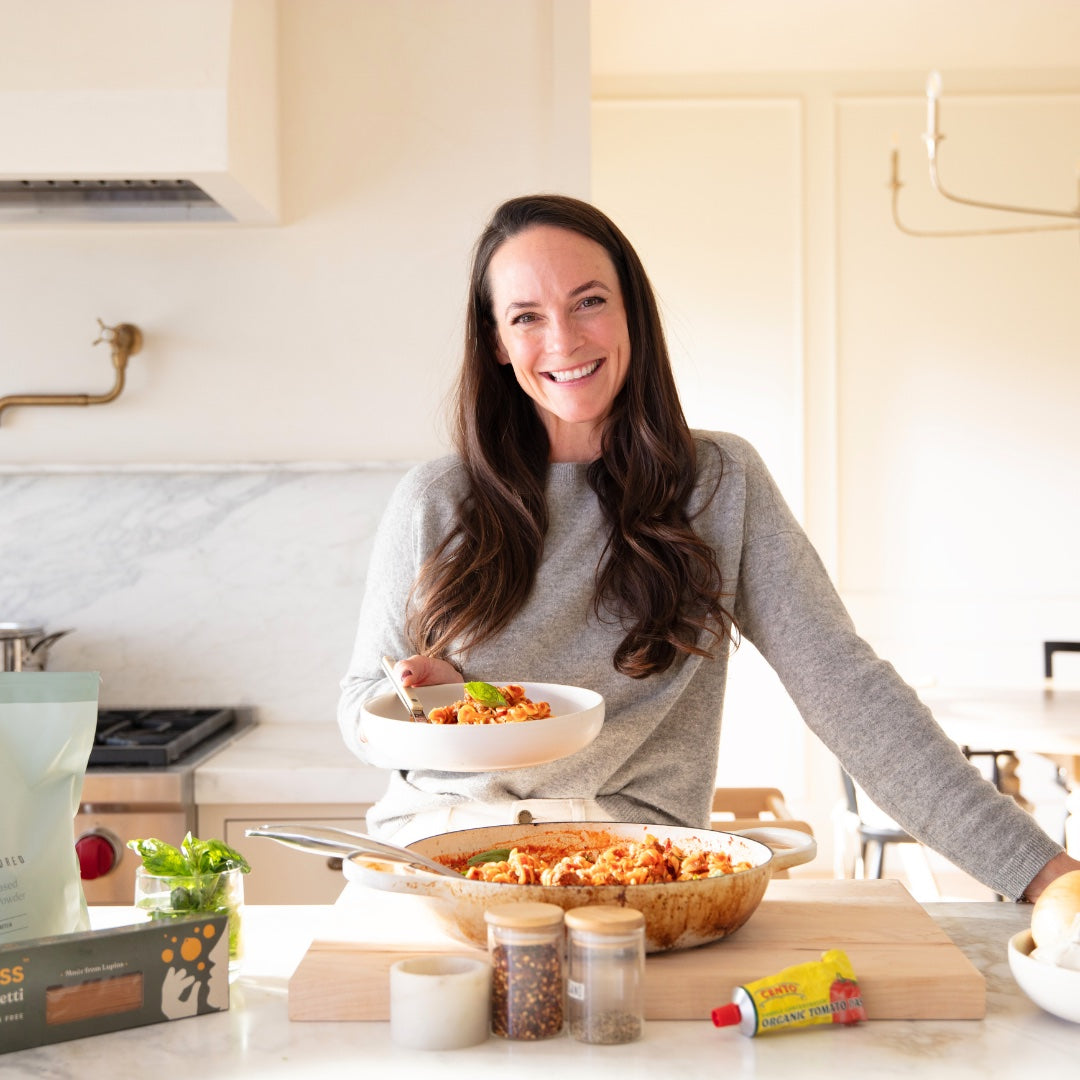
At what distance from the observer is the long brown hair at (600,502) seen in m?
1.69

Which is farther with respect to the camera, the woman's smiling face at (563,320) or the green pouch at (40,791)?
the woman's smiling face at (563,320)

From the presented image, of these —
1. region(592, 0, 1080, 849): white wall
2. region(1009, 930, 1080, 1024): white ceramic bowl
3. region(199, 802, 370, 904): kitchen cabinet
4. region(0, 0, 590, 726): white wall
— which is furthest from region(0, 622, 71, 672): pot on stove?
region(592, 0, 1080, 849): white wall

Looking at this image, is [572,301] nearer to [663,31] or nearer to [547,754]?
[547,754]

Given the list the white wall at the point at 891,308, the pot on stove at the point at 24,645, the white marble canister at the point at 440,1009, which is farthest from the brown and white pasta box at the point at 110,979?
the white wall at the point at 891,308

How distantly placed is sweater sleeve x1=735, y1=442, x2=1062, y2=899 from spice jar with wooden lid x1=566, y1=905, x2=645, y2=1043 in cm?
57

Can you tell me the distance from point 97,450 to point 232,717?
26.2 inches

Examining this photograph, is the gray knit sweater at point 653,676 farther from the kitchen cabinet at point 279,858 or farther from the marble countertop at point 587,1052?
the kitchen cabinet at point 279,858

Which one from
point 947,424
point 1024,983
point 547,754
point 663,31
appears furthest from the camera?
point 947,424

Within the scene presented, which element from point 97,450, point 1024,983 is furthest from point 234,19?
point 1024,983

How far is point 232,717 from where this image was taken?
2.79 m

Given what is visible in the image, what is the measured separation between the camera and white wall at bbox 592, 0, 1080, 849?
4773 millimetres

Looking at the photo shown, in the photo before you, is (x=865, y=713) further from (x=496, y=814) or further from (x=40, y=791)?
(x=40, y=791)

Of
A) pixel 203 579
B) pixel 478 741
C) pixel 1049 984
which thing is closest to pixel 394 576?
pixel 478 741

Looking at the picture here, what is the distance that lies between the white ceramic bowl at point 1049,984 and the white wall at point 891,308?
12.9ft
